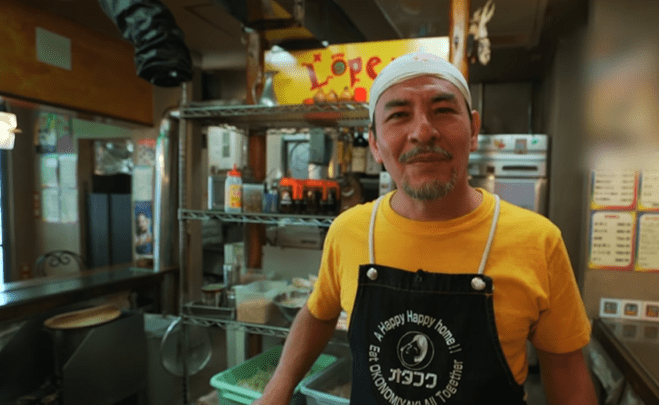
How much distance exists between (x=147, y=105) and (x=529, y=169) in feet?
10.8

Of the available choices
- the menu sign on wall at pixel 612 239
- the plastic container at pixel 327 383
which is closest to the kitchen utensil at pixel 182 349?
the plastic container at pixel 327 383

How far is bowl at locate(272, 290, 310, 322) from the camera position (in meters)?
2.28

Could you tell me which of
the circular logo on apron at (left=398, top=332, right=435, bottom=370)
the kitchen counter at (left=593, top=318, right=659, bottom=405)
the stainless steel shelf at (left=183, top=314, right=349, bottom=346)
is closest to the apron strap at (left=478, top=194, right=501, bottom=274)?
the circular logo on apron at (left=398, top=332, right=435, bottom=370)

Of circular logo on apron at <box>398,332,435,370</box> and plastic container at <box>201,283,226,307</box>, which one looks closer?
circular logo on apron at <box>398,332,435,370</box>

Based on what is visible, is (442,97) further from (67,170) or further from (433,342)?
(67,170)

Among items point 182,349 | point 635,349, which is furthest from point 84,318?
point 635,349

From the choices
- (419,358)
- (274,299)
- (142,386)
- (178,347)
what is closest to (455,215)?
(419,358)

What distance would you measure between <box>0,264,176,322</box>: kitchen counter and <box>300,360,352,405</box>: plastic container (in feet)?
4.79

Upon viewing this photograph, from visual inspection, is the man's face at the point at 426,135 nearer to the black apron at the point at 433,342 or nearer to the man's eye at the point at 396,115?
the man's eye at the point at 396,115

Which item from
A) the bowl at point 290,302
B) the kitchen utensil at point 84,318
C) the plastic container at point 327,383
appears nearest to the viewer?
the plastic container at point 327,383

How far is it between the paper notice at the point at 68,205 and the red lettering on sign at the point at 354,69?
439 cm

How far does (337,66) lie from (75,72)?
2096 mm

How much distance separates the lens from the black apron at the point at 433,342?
1.11 metres

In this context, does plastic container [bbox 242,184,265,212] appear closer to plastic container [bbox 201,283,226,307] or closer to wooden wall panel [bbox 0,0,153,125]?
plastic container [bbox 201,283,226,307]
